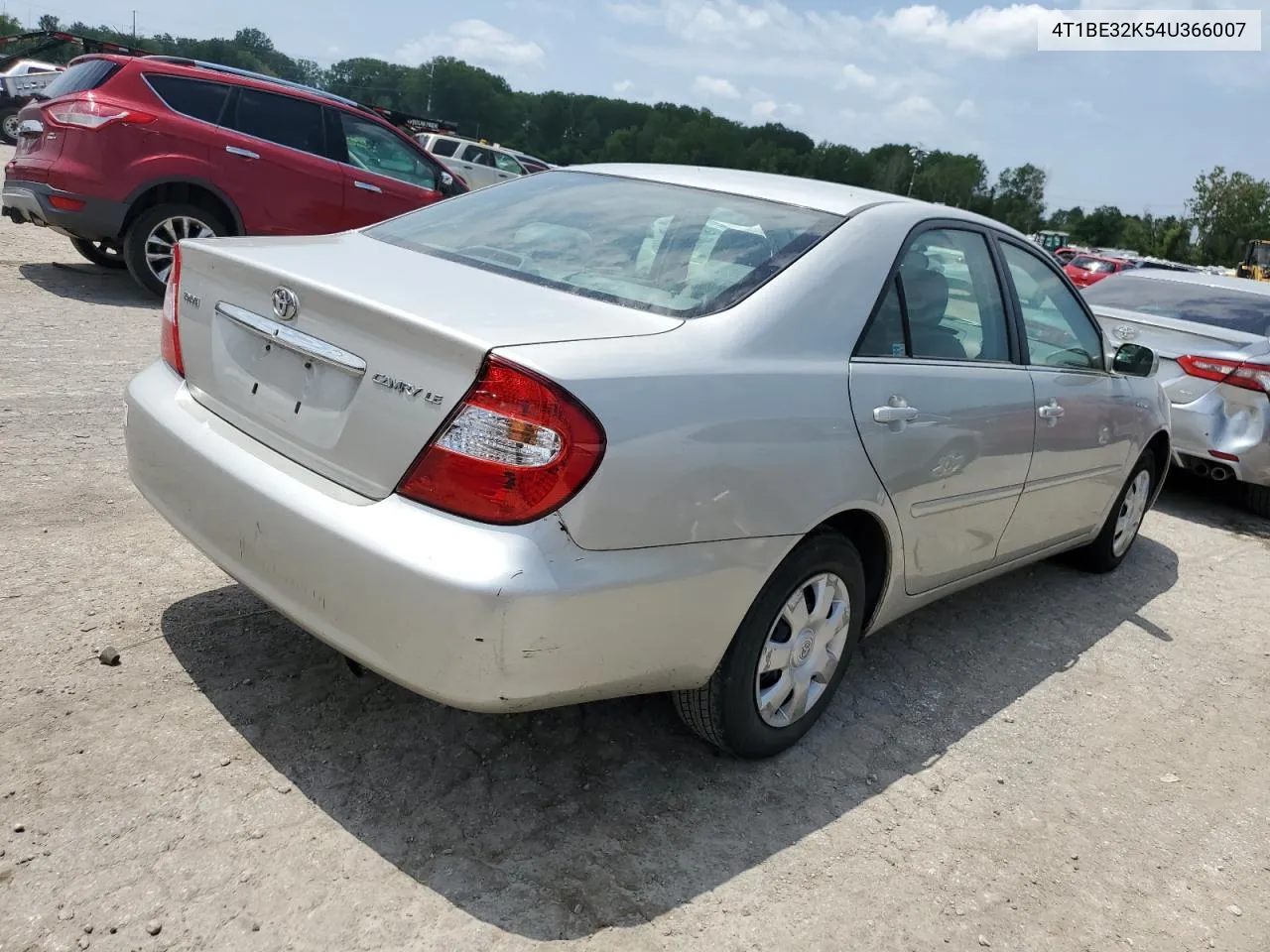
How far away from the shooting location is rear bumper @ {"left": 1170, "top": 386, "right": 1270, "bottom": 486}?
20.7 feet

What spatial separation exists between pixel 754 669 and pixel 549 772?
1.99 ft

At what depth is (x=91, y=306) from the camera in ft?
24.8

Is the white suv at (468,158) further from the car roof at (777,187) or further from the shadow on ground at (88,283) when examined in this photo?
the car roof at (777,187)

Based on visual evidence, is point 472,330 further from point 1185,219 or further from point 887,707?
point 1185,219

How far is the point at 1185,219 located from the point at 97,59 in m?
71.1

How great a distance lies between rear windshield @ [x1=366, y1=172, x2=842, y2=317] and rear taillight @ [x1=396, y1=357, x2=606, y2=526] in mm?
549

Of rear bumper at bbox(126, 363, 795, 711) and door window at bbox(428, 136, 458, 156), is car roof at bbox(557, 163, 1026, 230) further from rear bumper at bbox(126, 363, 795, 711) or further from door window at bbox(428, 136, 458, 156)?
door window at bbox(428, 136, 458, 156)

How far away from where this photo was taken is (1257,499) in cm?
691

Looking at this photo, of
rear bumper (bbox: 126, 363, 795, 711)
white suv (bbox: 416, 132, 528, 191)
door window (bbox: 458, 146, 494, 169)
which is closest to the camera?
rear bumper (bbox: 126, 363, 795, 711)

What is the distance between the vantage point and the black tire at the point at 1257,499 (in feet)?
22.4

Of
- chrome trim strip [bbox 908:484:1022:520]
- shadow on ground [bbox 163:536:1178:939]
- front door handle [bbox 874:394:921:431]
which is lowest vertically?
shadow on ground [bbox 163:536:1178:939]

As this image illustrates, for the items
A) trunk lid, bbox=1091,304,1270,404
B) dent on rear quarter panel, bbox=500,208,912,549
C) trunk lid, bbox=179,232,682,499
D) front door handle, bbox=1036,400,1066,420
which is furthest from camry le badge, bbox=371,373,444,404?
trunk lid, bbox=1091,304,1270,404

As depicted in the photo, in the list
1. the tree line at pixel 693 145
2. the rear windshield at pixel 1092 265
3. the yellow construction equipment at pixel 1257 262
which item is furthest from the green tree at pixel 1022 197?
the rear windshield at pixel 1092 265

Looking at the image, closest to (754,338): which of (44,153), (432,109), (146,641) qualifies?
(146,641)
